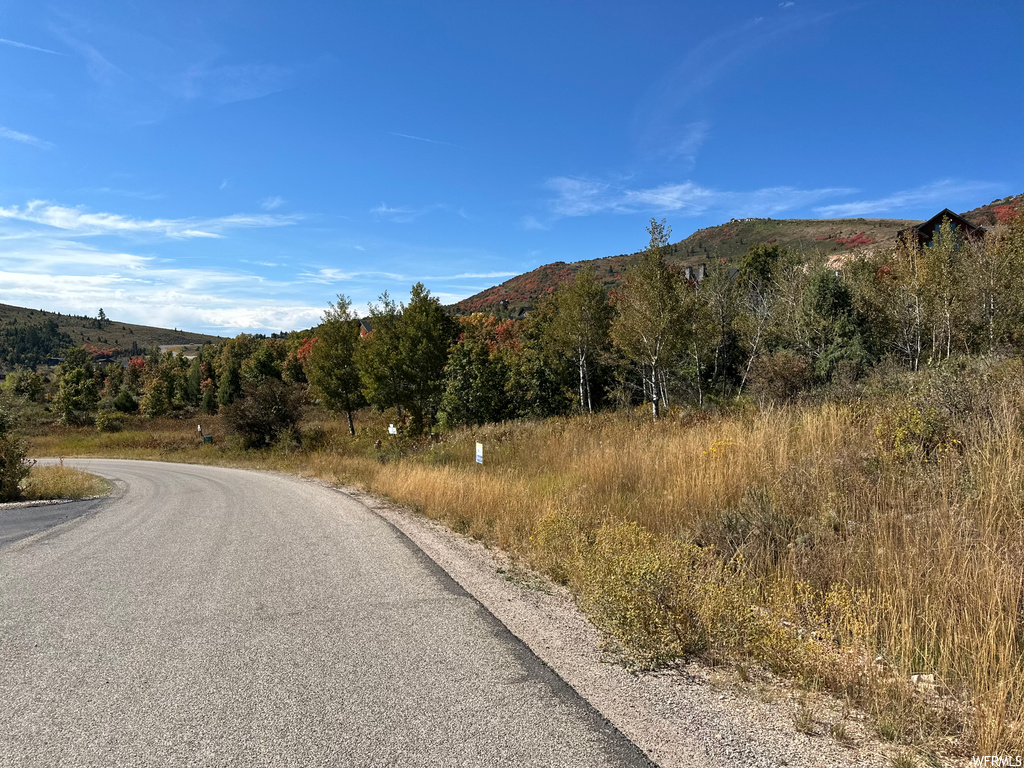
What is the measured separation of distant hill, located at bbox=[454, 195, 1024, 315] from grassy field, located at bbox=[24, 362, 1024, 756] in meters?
70.9

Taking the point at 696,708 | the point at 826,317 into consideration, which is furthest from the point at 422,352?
the point at 696,708

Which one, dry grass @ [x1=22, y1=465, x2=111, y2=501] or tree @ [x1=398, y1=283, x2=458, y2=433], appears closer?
dry grass @ [x1=22, y1=465, x2=111, y2=501]

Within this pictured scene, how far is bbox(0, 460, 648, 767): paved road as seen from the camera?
2.66 m

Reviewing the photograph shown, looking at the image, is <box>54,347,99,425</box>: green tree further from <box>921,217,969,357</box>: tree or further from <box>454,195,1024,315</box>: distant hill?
<box>921,217,969,357</box>: tree

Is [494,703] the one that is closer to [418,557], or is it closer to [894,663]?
[894,663]

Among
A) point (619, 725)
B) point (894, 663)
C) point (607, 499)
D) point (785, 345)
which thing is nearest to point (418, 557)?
point (607, 499)

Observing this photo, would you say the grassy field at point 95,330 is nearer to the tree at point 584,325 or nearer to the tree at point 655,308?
the tree at point 584,325

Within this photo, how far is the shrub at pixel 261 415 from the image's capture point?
29.8 meters

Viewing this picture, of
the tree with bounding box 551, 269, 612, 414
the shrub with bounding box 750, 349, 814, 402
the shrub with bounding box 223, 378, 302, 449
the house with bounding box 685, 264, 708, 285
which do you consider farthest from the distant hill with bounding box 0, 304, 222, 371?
the shrub with bounding box 750, 349, 814, 402

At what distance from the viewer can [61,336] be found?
427ft

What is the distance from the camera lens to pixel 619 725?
113 inches

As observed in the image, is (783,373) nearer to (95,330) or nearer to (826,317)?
(826,317)

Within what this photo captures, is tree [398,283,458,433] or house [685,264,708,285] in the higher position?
house [685,264,708,285]

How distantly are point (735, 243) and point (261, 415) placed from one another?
9242 centimetres
